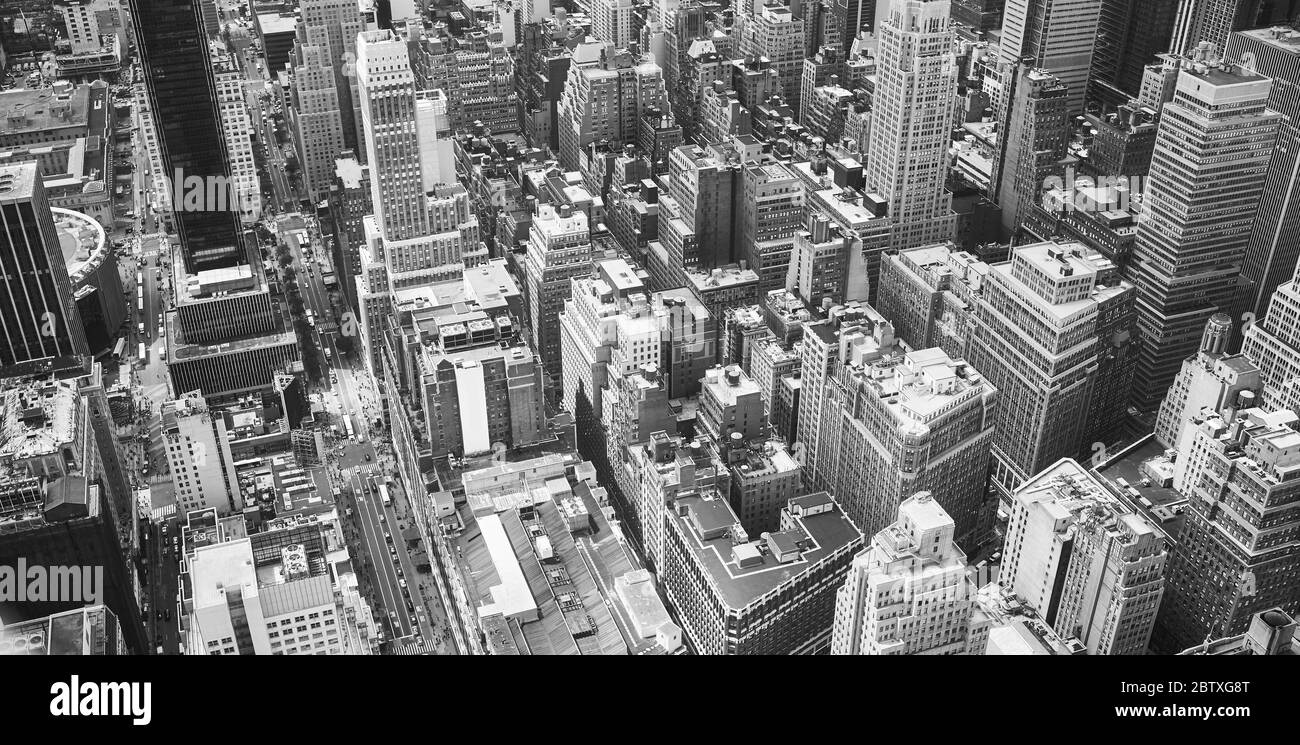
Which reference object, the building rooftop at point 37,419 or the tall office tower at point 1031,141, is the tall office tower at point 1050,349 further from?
the building rooftop at point 37,419

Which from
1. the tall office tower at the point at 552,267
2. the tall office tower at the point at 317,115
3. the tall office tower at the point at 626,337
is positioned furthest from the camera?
the tall office tower at the point at 317,115

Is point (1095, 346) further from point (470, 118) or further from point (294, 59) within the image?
point (294, 59)

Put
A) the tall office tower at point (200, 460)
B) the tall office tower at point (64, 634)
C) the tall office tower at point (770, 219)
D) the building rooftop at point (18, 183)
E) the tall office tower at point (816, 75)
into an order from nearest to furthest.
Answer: the tall office tower at point (64, 634) → the tall office tower at point (200, 460) → the building rooftop at point (18, 183) → the tall office tower at point (770, 219) → the tall office tower at point (816, 75)

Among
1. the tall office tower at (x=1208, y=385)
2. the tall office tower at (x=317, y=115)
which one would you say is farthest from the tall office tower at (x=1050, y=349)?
the tall office tower at (x=317, y=115)

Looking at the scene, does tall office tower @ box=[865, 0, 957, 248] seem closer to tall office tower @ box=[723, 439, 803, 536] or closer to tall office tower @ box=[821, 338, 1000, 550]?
tall office tower @ box=[821, 338, 1000, 550]

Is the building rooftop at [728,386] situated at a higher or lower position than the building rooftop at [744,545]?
higher

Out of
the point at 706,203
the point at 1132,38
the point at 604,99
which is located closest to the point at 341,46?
the point at 604,99
